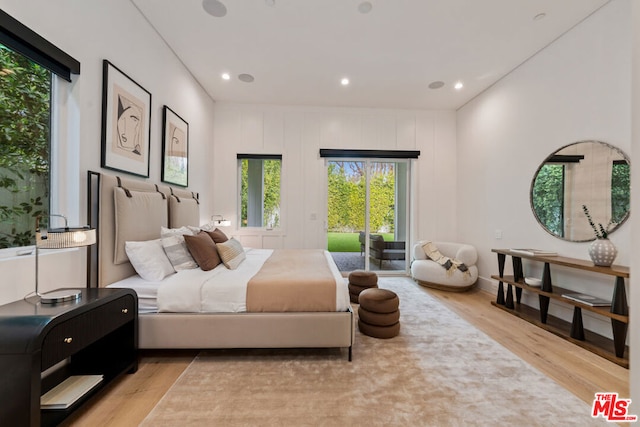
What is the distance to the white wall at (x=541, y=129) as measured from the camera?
2.50 m

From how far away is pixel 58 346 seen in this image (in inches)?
53.4

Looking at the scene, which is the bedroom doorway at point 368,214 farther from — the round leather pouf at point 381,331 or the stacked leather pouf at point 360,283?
the round leather pouf at point 381,331

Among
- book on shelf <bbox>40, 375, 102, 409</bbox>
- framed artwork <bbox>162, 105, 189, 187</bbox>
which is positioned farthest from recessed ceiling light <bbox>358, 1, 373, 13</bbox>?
book on shelf <bbox>40, 375, 102, 409</bbox>

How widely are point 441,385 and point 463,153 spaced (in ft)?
13.7

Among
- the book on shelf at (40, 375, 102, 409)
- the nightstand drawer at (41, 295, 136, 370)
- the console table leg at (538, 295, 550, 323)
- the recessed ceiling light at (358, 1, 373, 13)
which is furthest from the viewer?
the console table leg at (538, 295, 550, 323)

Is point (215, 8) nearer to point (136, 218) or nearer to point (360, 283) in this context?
point (136, 218)

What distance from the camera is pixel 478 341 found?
8.19ft

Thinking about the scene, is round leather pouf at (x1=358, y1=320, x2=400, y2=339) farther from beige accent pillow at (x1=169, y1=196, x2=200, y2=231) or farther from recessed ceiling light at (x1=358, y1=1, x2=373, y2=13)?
recessed ceiling light at (x1=358, y1=1, x2=373, y2=13)

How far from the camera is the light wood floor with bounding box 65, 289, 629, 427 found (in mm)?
1611

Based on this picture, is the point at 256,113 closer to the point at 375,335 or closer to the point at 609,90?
the point at 375,335

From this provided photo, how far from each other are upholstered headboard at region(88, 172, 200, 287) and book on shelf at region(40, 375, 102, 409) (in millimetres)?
675

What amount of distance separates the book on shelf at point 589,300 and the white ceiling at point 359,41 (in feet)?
9.17

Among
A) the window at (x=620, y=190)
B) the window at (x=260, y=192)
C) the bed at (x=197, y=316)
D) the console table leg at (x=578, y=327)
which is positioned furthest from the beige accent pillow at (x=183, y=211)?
the window at (x=620, y=190)

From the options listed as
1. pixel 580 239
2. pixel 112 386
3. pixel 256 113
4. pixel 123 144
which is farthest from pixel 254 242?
pixel 580 239
